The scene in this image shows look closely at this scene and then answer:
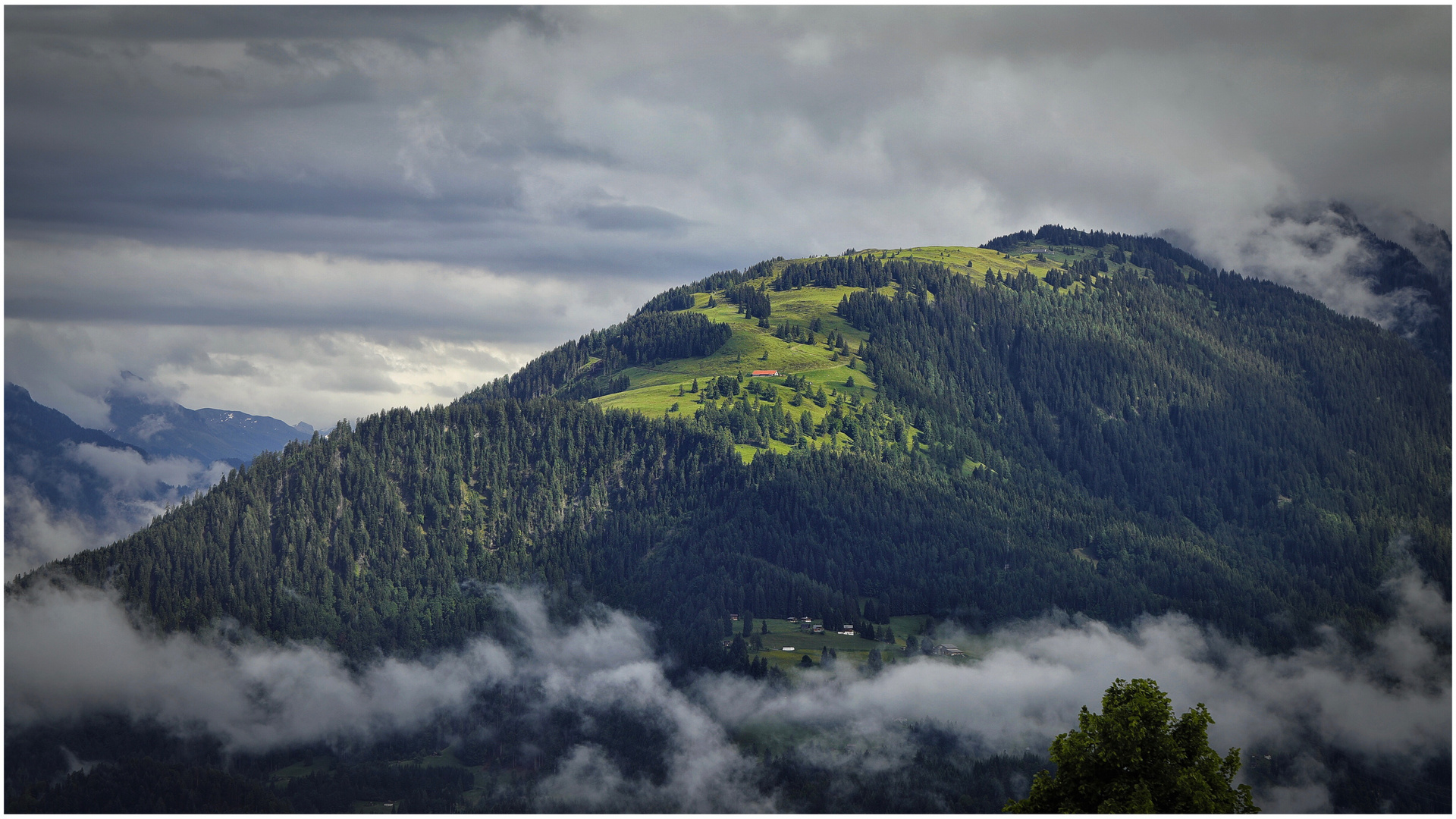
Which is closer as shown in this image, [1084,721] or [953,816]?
[953,816]

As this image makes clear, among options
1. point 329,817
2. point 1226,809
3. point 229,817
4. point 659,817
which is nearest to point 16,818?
point 329,817

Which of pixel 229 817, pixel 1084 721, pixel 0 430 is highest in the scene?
pixel 0 430

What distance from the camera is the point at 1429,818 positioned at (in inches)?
2638

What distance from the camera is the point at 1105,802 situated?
8000cm

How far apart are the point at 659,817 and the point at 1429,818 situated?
3842cm

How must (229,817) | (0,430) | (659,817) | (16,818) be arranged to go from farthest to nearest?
1. (229,817)
2. (0,430)
3. (16,818)
4. (659,817)

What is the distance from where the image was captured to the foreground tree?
79.3 meters

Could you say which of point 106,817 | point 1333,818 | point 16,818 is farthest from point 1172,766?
point 16,818

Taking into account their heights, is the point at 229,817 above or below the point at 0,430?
below

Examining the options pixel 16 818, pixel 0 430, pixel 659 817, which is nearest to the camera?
pixel 659 817

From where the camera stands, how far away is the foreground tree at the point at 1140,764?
260 ft

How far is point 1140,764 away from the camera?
A: 3159 inches

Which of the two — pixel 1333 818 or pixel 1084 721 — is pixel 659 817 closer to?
pixel 1084 721

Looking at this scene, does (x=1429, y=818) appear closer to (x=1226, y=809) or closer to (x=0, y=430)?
(x=1226, y=809)
